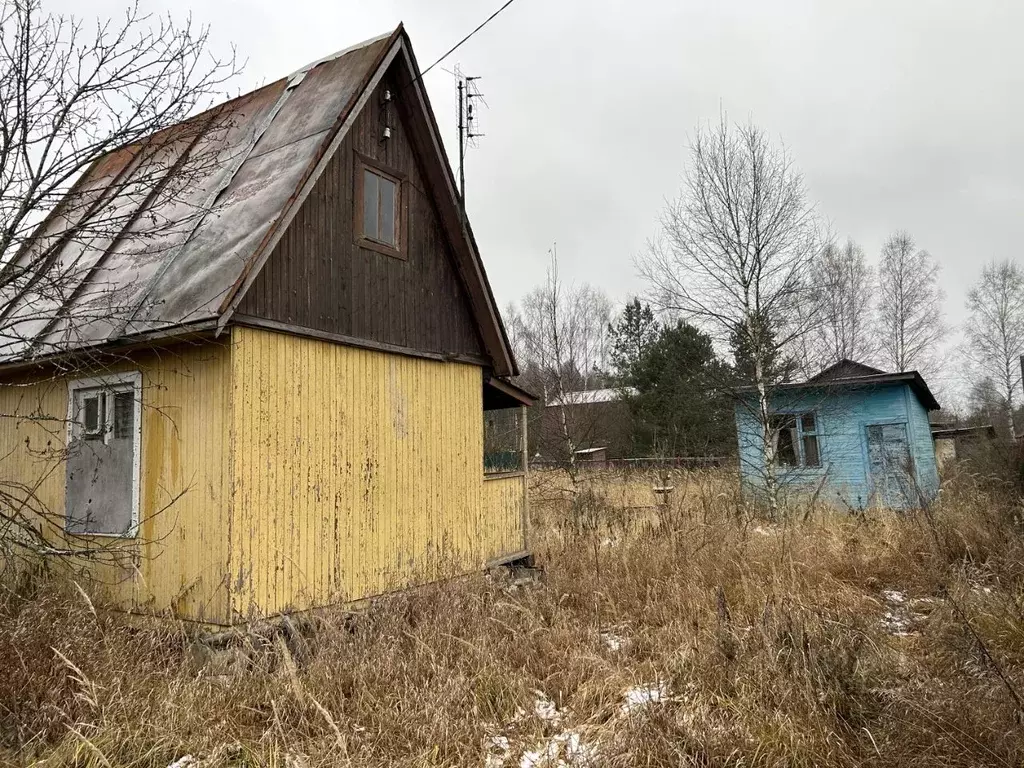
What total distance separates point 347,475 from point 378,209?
3.30m

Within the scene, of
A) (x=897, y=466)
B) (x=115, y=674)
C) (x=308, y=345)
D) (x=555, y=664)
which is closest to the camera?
(x=115, y=674)

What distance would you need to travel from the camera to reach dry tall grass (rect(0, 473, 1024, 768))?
4270 millimetres

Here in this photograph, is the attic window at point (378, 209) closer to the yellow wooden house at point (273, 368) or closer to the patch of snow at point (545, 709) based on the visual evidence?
the yellow wooden house at point (273, 368)

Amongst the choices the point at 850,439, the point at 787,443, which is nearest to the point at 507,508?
the point at 787,443

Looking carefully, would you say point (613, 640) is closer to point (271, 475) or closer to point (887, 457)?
Result: point (271, 475)

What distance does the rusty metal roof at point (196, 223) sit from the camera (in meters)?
6.21

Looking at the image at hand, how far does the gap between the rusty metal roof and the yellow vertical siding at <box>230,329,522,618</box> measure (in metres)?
0.86

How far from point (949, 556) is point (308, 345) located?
26.6 ft

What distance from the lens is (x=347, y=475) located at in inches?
300

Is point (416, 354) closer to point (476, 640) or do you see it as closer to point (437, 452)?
point (437, 452)

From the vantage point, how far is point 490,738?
4.72 meters

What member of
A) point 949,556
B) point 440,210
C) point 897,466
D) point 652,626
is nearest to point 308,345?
point 440,210

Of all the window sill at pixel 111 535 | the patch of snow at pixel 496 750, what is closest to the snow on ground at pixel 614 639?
the patch of snow at pixel 496 750

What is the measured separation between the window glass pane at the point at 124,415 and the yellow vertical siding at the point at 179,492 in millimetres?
242
